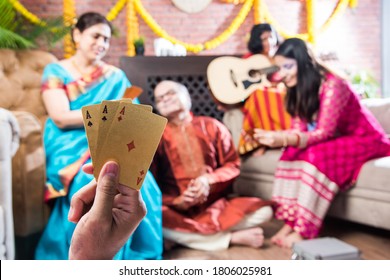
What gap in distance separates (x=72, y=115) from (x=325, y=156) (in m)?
0.59

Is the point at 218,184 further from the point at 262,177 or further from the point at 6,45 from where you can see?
the point at 6,45

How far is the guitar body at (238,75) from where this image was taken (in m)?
0.78

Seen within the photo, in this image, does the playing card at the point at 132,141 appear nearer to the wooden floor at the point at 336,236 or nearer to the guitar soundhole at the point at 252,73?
the guitar soundhole at the point at 252,73

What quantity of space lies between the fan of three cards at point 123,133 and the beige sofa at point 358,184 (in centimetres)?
83

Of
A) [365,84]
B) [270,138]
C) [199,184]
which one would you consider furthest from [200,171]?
[365,84]

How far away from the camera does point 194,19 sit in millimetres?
884

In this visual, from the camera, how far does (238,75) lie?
0.79 metres

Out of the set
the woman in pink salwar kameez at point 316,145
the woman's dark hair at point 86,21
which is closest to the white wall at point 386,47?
the woman in pink salwar kameez at point 316,145

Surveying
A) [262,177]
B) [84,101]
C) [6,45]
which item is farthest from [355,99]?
[6,45]

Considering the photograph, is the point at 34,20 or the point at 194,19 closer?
the point at 34,20

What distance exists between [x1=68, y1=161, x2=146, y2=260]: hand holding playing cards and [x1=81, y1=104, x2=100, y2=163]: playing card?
0.6 inches

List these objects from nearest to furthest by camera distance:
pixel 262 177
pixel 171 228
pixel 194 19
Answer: pixel 194 19 → pixel 171 228 → pixel 262 177

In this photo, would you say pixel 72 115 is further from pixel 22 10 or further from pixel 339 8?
pixel 339 8
